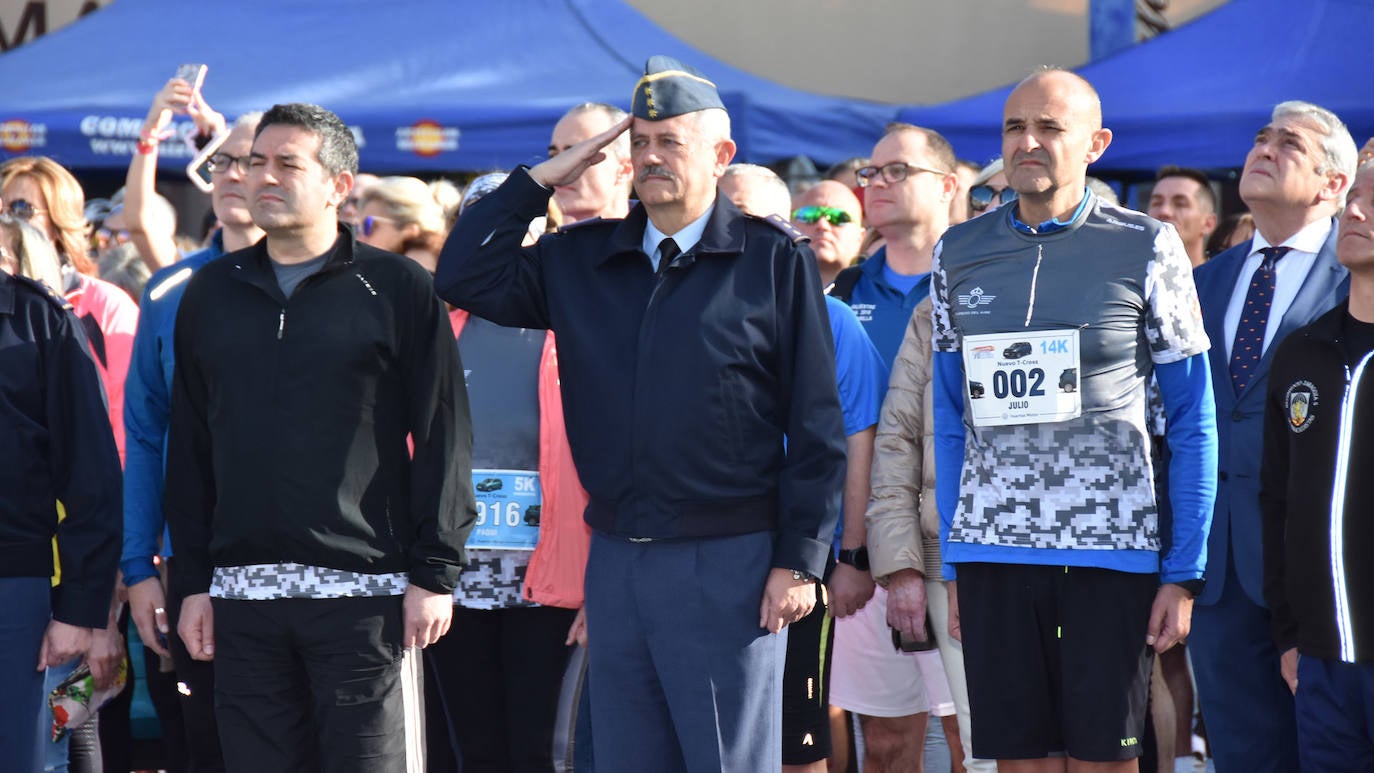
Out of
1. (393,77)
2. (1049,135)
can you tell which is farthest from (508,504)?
(393,77)

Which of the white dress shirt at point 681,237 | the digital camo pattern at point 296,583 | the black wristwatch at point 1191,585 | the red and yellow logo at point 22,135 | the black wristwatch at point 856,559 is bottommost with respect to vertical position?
the black wristwatch at point 1191,585

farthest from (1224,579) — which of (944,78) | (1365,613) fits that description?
(944,78)

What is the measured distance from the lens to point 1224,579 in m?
4.34

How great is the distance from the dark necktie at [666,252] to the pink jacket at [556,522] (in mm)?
673

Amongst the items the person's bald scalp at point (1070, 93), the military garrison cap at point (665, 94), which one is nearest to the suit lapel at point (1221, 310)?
the person's bald scalp at point (1070, 93)

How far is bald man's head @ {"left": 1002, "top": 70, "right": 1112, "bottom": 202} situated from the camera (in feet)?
12.3

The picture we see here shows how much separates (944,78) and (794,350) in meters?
10.2

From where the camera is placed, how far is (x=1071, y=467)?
367 centimetres

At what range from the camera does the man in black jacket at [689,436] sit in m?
3.44

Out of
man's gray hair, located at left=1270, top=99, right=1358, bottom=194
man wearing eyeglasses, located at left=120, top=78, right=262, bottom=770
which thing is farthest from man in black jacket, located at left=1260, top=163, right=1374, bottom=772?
man wearing eyeglasses, located at left=120, top=78, right=262, bottom=770

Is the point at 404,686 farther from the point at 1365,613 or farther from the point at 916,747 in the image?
the point at 1365,613

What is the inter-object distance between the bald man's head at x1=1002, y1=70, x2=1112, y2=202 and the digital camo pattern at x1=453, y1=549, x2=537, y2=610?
1.66 metres

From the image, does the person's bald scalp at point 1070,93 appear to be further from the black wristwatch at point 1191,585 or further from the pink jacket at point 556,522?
the pink jacket at point 556,522

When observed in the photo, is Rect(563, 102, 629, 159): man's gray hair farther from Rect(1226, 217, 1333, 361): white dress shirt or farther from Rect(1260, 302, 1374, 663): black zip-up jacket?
Rect(1260, 302, 1374, 663): black zip-up jacket
